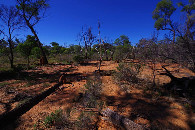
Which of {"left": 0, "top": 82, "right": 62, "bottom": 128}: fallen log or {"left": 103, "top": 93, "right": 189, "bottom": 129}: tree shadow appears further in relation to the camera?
{"left": 0, "top": 82, "right": 62, "bottom": 128}: fallen log

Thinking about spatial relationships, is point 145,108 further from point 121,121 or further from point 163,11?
point 163,11

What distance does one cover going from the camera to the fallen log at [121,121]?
179 cm

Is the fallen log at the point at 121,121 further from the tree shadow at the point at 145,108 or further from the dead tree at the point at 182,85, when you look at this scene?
the dead tree at the point at 182,85

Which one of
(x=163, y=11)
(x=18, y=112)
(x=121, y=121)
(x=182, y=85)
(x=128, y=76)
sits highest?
(x=163, y=11)

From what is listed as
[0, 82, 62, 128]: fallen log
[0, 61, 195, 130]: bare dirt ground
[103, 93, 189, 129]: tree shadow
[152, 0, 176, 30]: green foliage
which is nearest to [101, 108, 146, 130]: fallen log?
[0, 61, 195, 130]: bare dirt ground

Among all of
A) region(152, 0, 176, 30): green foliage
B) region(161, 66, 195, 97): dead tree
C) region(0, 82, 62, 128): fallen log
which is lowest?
region(0, 82, 62, 128): fallen log

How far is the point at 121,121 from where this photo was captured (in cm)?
199

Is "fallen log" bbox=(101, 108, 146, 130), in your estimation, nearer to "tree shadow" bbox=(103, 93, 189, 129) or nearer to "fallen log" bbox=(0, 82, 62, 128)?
"tree shadow" bbox=(103, 93, 189, 129)

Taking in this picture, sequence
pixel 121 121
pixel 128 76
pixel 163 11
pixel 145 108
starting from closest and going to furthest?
pixel 121 121, pixel 145 108, pixel 128 76, pixel 163 11

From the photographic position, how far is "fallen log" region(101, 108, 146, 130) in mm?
1794

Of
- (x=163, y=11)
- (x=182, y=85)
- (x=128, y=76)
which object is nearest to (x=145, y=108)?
(x=128, y=76)

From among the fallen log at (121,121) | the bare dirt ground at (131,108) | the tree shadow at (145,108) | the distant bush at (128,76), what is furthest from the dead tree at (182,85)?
the fallen log at (121,121)

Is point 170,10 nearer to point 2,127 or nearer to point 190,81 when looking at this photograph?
point 190,81

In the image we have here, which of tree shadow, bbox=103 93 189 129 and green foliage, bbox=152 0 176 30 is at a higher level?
green foliage, bbox=152 0 176 30
